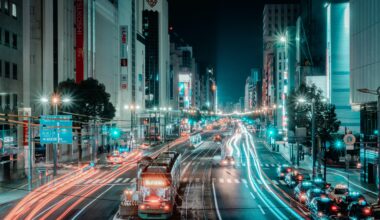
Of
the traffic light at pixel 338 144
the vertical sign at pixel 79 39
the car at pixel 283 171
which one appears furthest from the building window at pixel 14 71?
the traffic light at pixel 338 144

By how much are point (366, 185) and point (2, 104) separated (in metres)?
38.8

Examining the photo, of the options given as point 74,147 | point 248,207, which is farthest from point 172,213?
point 74,147

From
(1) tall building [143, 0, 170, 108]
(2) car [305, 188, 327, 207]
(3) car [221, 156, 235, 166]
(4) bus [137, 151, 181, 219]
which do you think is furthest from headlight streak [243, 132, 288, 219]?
(1) tall building [143, 0, 170, 108]

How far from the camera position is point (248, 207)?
109 feet

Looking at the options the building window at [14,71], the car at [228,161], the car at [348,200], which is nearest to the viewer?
the car at [348,200]

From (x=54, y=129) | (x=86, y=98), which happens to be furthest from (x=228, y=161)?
(x=54, y=129)

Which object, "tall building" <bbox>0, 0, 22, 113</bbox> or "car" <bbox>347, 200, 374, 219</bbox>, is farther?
"tall building" <bbox>0, 0, 22, 113</bbox>

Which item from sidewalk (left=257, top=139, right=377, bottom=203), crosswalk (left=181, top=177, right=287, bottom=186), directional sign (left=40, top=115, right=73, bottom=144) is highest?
directional sign (left=40, top=115, right=73, bottom=144)

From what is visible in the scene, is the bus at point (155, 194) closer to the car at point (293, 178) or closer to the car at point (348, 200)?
the car at point (348, 200)

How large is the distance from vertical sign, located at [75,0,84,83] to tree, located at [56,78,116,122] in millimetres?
8753

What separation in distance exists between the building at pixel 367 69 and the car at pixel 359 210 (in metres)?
19.8

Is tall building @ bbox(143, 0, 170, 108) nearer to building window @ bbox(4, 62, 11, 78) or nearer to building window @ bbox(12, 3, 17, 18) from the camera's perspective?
building window @ bbox(12, 3, 17, 18)

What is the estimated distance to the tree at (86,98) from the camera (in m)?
65.1

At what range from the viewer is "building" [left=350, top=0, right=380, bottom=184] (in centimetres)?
4841
